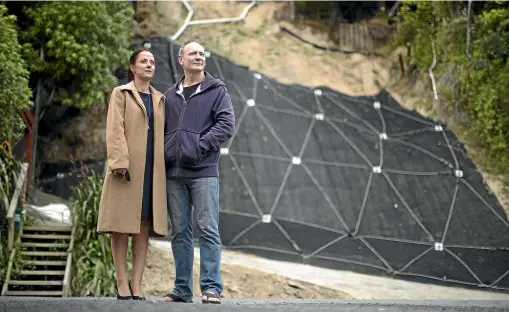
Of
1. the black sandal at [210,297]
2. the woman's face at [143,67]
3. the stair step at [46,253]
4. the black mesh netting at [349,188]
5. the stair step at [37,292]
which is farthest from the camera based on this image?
the black mesh netting at [349,188]

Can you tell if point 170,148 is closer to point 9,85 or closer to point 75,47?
point 9,85

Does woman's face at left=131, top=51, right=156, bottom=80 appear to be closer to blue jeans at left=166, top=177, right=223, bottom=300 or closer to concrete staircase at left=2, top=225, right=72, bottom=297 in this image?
blue jeans at left=166, top=177, right=223, bottom=300

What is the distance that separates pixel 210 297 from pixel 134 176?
2.92ft

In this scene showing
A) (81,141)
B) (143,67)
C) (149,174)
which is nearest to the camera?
(149,174)

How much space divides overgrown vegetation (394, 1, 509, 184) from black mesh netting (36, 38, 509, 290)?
410 millimetres

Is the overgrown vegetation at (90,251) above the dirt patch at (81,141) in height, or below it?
below

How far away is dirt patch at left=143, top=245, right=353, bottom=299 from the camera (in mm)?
10906

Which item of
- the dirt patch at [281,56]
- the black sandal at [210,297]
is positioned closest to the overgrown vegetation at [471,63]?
the dirt patch at [281,56]

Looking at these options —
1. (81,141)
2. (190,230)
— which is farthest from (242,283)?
(190,230)

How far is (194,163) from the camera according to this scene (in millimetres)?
5109

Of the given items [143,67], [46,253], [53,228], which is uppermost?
[143,67]

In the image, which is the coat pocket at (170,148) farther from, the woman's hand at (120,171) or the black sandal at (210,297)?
the black sandal at (210,297)

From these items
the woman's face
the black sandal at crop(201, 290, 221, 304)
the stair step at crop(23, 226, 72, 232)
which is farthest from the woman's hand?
the stair step at crop(23, 226, 72, 232)

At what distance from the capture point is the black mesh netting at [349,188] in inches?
497
